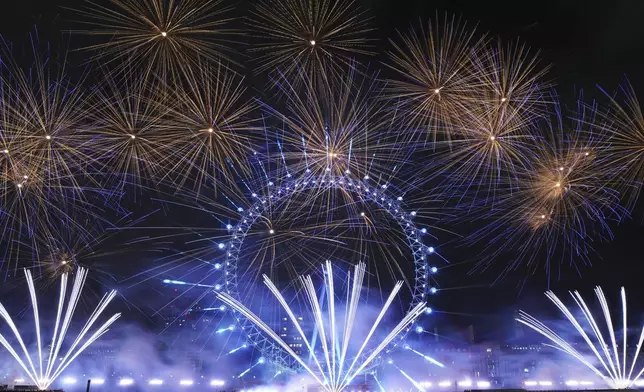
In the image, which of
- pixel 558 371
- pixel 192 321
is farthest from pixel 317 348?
pixel 558 371

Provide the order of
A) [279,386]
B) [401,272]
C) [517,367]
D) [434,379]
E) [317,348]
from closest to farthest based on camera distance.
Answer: [401,272], [317,348], [279,386], [434,379], [517,367]

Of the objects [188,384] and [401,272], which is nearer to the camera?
[401,272]

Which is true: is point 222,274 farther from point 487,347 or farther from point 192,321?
point 487,347

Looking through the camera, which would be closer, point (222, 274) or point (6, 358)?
point (222, 274)

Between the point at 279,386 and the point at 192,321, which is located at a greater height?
the point at 192,321

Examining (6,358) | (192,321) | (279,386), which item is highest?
(192,321)

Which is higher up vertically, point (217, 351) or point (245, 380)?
point (217, 351)

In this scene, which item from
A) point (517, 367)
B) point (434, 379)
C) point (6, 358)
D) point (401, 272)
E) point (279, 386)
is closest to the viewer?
point (401, 272)

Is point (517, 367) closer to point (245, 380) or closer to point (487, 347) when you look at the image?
point (487, 347)

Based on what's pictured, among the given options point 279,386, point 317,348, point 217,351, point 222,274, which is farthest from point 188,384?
point 222,274
